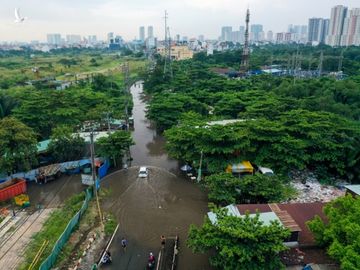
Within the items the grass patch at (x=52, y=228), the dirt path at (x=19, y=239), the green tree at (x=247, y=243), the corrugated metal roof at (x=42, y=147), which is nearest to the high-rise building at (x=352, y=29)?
the corrugated metal roof at (x=42, y=147)

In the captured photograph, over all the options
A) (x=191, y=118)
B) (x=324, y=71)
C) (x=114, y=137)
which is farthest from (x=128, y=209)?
(x=324, y=71)

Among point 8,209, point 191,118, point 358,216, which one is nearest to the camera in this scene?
point 358,216

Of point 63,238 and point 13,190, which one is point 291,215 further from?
point 13,190

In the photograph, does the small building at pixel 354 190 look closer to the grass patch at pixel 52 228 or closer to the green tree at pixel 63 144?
the grass patch at pixel 52 228

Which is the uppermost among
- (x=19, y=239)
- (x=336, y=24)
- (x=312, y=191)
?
(x=336, y=24)

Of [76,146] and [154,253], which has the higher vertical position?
[76,146]

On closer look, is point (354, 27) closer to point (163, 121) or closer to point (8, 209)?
point (163, 121)

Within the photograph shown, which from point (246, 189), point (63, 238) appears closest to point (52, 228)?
point (63, 238)

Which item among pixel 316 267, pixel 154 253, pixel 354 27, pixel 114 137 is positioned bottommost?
pixel 154 253
